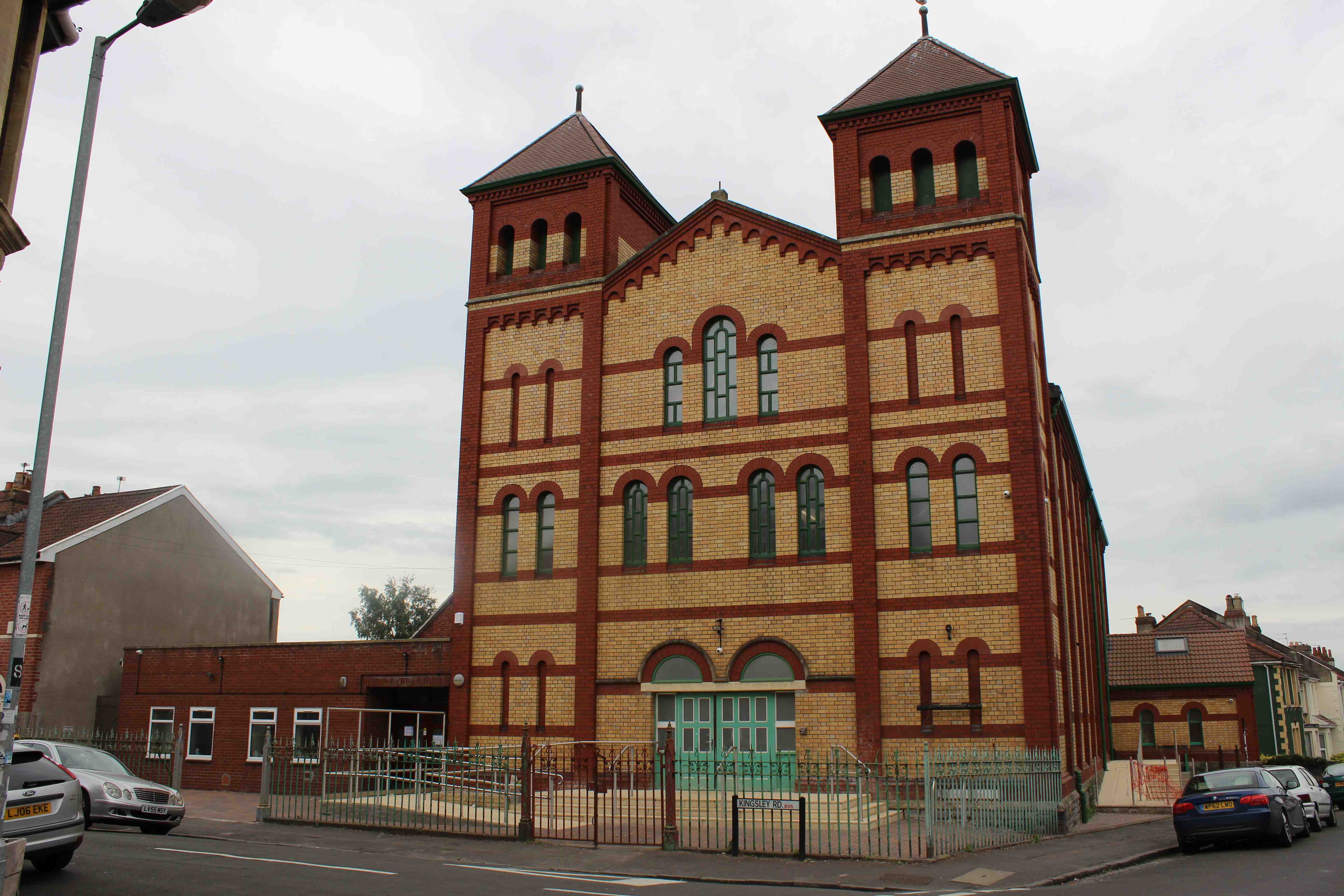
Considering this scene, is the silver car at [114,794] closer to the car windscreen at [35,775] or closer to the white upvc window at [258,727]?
the car windscreen at [35,775]

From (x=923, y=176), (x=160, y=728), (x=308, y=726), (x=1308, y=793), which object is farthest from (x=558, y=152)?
(x=1308, y=793)

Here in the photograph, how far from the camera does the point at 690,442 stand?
24.5m

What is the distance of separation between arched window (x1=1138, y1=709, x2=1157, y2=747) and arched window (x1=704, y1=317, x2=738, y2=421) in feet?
99.7

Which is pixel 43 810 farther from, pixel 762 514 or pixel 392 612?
pixel 392 612

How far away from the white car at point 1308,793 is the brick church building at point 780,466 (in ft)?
12.8

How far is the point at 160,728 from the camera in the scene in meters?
29.2

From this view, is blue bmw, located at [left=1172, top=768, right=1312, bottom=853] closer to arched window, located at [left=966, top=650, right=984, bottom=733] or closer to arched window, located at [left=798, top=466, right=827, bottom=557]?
arched window, located at [left=966, top=650, right=984, bottom=733]

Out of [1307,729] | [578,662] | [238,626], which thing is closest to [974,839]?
[578,662]

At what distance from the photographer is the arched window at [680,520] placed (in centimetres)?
2420

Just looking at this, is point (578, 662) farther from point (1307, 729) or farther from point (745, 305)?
point (1307, 729)

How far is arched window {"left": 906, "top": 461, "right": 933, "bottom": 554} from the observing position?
72.6 ft

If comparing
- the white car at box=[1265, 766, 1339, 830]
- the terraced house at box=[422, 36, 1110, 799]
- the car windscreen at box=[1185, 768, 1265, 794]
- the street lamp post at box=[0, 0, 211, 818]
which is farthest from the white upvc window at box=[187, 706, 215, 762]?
the white car at box=[1265, 766, 1339, 830]

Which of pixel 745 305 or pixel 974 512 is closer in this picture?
pixel 974 512

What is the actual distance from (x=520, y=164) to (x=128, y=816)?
18.5m
